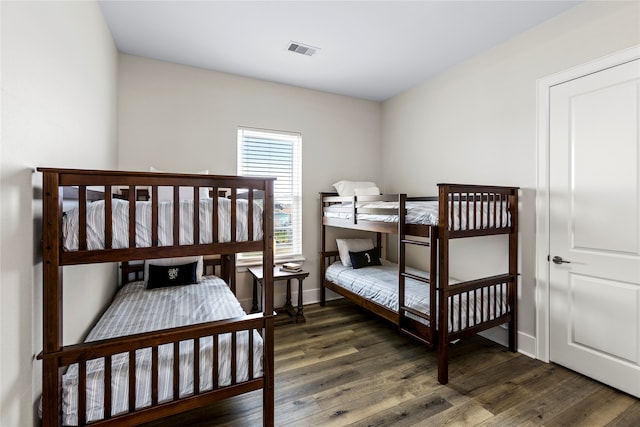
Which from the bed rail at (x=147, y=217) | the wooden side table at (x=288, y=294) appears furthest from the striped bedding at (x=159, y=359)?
the wooden side table at (x=288, y=294)

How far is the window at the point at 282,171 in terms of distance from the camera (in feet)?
11.8

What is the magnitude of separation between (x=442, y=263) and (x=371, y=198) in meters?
0.91

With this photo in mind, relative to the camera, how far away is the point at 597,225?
7.20 feet

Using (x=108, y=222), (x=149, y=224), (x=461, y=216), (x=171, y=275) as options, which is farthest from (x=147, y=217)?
(x=461, y=216)

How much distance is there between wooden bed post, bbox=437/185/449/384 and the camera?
218 cm

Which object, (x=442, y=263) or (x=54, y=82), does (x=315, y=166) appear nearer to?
(x=442, y=263)

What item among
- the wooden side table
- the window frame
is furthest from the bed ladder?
the window frame

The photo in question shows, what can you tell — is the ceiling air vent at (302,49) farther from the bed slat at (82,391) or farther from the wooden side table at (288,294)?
the bed slat at (82,391)

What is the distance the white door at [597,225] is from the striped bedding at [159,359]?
7.96 feet

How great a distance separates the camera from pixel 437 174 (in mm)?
3465

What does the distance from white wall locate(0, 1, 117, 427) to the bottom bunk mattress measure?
231cm

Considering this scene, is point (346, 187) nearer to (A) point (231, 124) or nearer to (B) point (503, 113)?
(A) point (231, 124)

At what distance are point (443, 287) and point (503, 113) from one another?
176 centimetres

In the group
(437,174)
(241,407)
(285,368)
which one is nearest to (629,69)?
(437,174)
